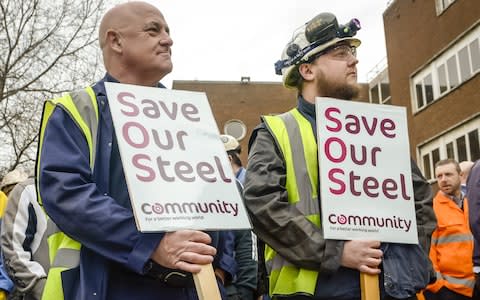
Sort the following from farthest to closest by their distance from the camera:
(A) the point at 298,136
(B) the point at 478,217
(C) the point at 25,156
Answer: (C) the point at 25,156 → (B) the point at 478,217 → (A) the point at 298,136

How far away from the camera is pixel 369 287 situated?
2639 millimetres

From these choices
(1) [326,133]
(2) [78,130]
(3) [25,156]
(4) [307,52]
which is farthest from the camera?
(3) [25,156]

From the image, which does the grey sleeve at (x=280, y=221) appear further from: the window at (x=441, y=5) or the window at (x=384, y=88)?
the window at (x=384, y=88)

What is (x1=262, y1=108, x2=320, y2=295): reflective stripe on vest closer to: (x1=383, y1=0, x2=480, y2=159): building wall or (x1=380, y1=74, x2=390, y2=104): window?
(x1=383, y1=0, x2=480, y2=159): building wall

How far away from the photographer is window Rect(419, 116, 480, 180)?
17.3 meters

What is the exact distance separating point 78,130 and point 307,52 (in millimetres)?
1451

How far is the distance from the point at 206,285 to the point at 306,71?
1.61m

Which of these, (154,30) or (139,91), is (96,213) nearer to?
(139,91)

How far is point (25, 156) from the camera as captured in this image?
1800cm

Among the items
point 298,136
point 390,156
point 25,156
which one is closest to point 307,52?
point 298,136

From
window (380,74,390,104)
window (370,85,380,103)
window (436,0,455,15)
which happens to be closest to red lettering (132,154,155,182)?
window (436,0,455,15)

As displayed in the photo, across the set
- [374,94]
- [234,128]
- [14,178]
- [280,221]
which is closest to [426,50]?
[374,94]

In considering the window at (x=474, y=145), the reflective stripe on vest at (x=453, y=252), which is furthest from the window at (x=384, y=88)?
the reflective stripe on vest at (x=453, y=252)

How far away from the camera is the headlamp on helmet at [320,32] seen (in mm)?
3289
